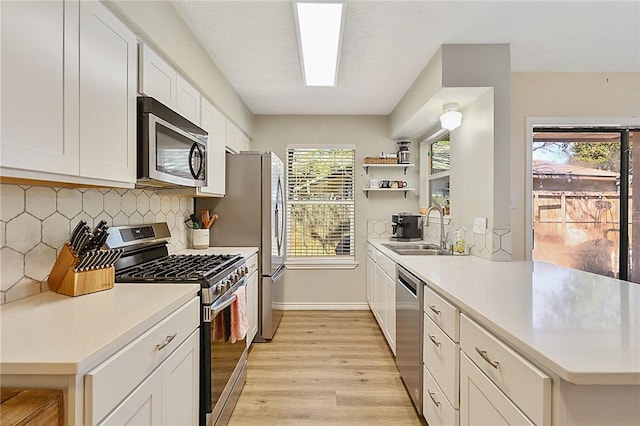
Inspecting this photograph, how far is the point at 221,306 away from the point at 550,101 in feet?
10.6

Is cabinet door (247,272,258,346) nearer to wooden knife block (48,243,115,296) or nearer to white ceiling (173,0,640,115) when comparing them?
wooden knife block (48,243,115,296)

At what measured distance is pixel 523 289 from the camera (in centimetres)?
176

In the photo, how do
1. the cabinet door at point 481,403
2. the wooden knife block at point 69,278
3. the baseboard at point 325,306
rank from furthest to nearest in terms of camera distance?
the baseboard at point 325,306 → the wooden knife block at point 69,278 → the cabinet door at point 481,403

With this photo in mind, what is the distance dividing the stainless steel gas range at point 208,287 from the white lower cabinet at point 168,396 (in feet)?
0.29

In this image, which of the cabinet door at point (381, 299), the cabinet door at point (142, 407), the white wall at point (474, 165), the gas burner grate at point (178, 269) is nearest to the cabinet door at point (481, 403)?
the cabinet door at point (142, 407)

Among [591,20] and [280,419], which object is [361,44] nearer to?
[591,20]

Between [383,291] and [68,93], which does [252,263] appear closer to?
[383,291]

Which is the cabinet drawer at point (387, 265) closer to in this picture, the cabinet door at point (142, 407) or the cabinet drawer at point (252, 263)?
the cabinet drawer at point (252, 263)

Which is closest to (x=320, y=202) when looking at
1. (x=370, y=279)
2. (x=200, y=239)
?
(x=370, y=279)

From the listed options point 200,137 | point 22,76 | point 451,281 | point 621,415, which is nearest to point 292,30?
point 200,137

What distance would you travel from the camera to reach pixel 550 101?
3.19 m

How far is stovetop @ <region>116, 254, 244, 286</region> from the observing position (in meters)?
1.84

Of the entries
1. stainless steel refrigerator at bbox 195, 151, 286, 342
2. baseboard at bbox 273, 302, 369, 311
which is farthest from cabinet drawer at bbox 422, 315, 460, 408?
baseboard at bbox 273, 302, 369, 311

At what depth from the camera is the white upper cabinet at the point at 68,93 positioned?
3.48 ft
